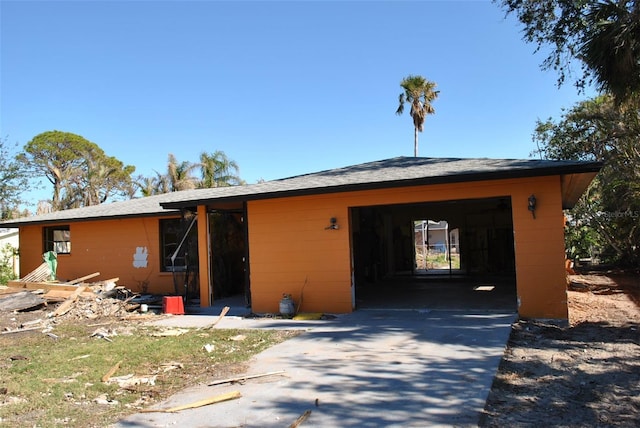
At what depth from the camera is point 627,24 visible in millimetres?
8727

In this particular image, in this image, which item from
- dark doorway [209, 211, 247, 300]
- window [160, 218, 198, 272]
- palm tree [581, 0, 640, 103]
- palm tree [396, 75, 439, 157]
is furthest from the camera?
palm tree [396, 75, 439, 157]

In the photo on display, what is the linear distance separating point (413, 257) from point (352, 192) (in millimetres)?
12527

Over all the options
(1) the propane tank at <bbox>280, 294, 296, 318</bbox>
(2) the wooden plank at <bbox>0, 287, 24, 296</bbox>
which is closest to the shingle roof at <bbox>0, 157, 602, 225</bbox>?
(1) the propane tank at <bbox>280, 294, 296, 318</bbox>

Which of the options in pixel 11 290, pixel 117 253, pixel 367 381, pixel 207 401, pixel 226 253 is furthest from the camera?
pixel 117 253

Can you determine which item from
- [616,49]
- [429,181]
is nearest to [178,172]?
[429,181]

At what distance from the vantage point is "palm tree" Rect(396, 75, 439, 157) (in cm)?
2783

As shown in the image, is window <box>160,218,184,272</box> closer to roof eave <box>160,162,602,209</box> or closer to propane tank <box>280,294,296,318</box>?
roof eave <box>160,162,602,209</box>

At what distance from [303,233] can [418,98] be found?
20032 mm

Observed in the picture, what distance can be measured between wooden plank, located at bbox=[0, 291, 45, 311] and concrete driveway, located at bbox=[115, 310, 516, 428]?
297 inches

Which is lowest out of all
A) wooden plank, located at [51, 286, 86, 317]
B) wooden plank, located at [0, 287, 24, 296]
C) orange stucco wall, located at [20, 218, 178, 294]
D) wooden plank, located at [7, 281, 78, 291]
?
wooden plank, located at [51, 286, 86, 317]

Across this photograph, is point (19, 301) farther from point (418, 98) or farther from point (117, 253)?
point (418, 98)

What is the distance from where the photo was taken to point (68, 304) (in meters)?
11.4

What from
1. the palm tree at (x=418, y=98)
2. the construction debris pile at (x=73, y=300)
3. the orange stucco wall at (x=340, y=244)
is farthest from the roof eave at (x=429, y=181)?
the palm tree at (x=418, y=98)

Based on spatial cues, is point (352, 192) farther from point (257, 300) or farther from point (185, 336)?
point (185, 336)
